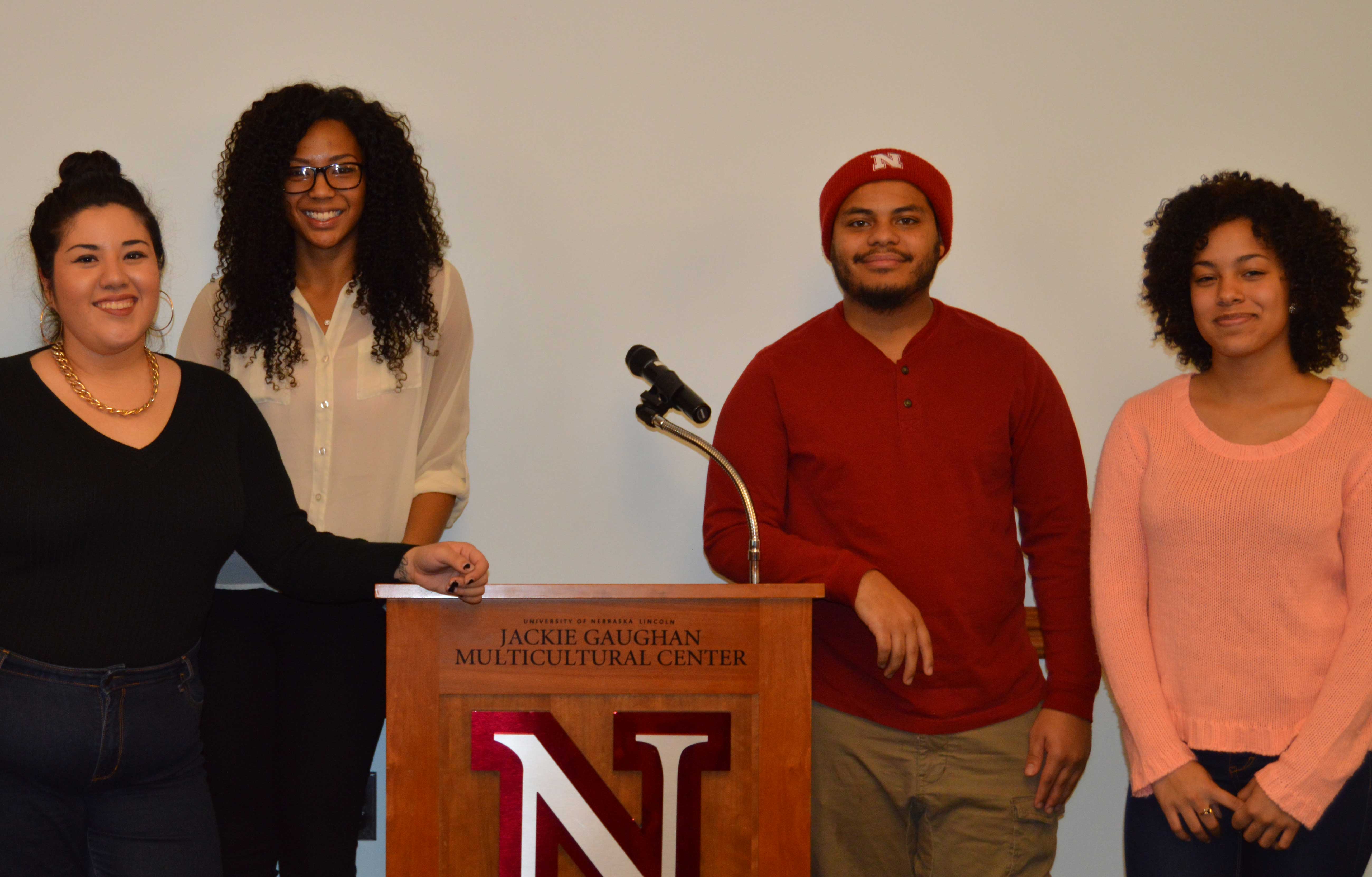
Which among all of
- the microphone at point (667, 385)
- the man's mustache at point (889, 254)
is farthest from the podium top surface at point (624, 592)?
the man's mustache at point (889, 254)


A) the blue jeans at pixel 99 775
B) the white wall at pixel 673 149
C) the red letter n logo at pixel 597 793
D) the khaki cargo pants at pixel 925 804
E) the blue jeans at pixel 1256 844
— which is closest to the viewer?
the blue jeans at pixel 99 775

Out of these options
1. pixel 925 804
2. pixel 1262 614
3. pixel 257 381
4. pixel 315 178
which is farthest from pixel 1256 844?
pixel 315 178

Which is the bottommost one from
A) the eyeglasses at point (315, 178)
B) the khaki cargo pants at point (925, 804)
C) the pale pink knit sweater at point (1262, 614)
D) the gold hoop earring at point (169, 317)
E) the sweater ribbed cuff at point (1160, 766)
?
the khaki cargo pants at point (925, 804)

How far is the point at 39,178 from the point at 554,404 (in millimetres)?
1512

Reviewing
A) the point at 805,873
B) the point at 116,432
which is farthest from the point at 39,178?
the point at 805,873

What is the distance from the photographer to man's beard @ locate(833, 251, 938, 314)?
2.27m

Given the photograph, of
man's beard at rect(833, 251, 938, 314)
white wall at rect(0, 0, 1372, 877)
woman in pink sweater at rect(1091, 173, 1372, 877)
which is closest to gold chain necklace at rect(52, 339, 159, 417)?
white wall at rect(0, 0, 1372, 877)

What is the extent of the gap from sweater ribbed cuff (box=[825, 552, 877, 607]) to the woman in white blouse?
0.88m

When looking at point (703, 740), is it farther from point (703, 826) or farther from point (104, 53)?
point (104, 53)

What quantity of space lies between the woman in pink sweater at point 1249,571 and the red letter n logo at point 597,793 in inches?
33.9

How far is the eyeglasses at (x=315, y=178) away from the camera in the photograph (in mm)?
2361

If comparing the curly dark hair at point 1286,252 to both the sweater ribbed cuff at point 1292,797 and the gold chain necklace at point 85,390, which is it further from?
the gold chain necklace at point 85,390

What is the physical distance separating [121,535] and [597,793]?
0.91 m

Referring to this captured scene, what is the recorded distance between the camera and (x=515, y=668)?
1.83m
